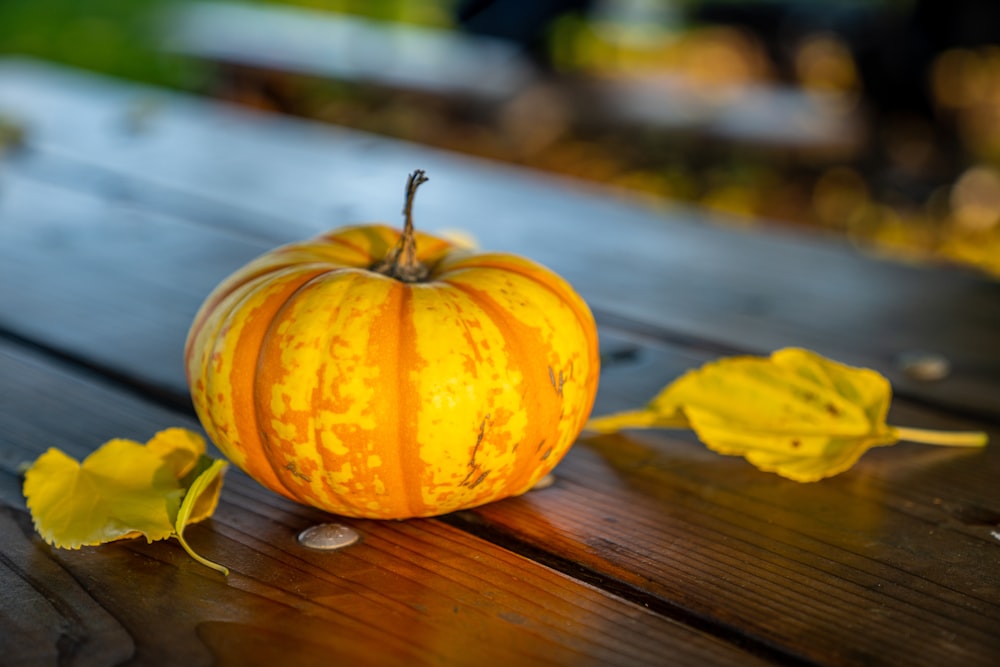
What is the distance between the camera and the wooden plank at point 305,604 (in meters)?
0.69

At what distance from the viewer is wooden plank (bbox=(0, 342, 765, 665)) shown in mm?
694

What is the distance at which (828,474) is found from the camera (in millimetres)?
980

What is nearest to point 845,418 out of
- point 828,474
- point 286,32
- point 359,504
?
point 828,474

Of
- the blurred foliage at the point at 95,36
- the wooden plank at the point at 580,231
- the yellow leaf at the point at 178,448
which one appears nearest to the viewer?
the yellow leaf at the point at 178,448

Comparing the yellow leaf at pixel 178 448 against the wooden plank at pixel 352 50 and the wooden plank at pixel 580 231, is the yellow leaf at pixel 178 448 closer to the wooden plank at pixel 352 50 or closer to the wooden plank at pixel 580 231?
the wooden plank at pixel 580 231

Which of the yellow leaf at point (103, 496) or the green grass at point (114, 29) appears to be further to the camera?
the green grass at point (114, 29)

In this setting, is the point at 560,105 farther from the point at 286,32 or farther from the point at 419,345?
the point at 419,345

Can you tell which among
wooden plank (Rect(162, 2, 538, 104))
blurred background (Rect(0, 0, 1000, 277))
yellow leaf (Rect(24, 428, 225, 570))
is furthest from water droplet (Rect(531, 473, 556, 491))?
wooden plank (Rect(162, 2, 538, 104))

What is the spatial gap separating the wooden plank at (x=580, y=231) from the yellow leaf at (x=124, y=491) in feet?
2.22

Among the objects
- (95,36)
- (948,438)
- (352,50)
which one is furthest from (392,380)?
(95,36)

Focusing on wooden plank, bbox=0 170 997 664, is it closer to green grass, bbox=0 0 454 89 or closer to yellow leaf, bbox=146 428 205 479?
yellow leaf, bbox=146 428 205 479

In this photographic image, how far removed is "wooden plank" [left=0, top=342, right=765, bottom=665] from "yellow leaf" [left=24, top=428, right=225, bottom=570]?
0.02m

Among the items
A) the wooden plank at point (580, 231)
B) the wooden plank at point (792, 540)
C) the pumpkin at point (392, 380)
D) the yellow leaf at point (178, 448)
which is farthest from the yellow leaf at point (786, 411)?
the yellow leaf at point (178, 448)

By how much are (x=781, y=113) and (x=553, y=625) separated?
3509 mm
